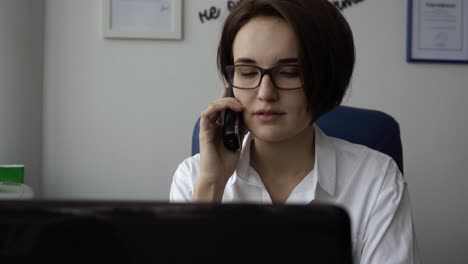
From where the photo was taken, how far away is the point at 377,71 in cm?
179

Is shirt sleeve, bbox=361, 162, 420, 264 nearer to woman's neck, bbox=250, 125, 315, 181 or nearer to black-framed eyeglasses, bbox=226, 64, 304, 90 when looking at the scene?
woman's neck, bbox=250, 125, 315, 181

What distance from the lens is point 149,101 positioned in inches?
67.8

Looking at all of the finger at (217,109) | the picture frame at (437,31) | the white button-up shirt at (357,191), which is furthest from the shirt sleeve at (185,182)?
the picture frame at (437,31)

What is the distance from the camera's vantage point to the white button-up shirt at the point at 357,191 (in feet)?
2.90

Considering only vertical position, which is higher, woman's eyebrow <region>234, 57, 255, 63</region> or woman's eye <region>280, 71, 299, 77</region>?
woman's eyebrow <region>234, 57, 255, 63</region>

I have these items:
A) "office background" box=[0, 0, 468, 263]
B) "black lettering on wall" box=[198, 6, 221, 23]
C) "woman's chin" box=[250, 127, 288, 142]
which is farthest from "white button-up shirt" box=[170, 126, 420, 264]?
"black lettering on wall" box=[198, 6, 221, 23]

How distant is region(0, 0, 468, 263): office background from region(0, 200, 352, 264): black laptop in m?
1.38

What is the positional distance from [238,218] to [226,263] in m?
0.03

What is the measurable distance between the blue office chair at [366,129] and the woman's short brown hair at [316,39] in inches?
9.3

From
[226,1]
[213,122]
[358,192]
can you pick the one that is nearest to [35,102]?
[226,1]

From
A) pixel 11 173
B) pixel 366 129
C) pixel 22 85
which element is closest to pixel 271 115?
pixel 366 129

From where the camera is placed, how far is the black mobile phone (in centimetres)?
99

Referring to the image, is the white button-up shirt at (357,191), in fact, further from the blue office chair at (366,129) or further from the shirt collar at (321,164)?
the blue office chair at (366,129)

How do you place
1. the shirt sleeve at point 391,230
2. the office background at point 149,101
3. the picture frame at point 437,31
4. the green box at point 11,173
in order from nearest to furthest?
the shirt sleeve at point 391,230 → the green box at point 11,173 → the office background at point 149,101 → the picture frame at point 437,31
